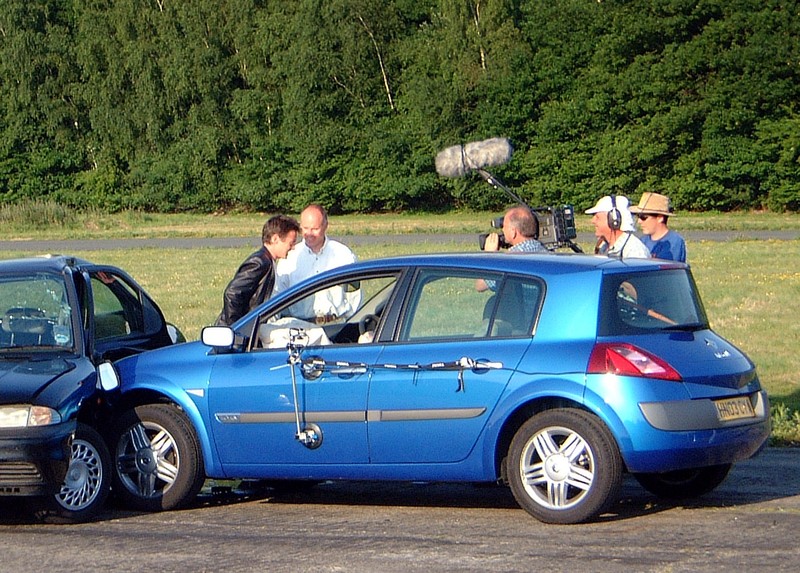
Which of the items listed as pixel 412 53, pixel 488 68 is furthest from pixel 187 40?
pixel 488 68

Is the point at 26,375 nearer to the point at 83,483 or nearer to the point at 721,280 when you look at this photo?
the point at 83,483

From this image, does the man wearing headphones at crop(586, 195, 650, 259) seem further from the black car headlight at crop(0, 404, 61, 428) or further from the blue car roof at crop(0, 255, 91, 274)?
the black car headlight at crop(0, 404, 61, 428)

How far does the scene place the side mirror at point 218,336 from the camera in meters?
7.74

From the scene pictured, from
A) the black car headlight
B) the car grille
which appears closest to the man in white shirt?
the black car headlight

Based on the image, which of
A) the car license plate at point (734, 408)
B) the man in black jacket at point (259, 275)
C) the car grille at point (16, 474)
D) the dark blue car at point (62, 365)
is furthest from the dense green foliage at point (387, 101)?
the car grille at point (16, 474)

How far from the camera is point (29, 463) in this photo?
728 centimetres

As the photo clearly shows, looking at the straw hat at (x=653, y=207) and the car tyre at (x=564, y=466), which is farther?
the straw hat at (x=653, y=207)

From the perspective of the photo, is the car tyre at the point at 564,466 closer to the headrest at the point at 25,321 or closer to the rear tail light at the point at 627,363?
the rear tail light at the point at 627,363

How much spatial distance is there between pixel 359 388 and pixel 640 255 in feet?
8.58

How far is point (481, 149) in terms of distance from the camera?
404 inches

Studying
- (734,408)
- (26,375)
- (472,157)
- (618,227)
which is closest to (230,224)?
(472,157)

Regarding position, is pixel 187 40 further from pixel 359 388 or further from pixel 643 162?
pixel 359 388

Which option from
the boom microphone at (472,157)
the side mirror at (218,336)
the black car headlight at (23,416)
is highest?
the boom microphone at (472,157)

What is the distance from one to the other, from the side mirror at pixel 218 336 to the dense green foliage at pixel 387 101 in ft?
150
